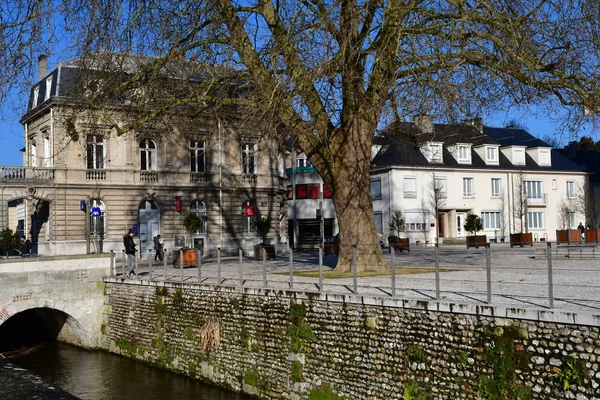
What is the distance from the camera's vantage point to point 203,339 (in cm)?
1634

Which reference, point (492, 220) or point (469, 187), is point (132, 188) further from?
point (492, 220)

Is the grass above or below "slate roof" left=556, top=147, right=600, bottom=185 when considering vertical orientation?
below

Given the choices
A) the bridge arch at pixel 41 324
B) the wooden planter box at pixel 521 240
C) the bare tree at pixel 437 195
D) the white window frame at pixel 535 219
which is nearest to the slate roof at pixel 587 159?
the white window frame at pixel 535 219

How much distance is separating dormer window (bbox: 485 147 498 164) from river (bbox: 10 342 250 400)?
4053 centimetres

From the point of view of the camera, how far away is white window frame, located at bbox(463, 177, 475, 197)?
5388 cm

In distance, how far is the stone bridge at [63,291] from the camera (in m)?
20.5

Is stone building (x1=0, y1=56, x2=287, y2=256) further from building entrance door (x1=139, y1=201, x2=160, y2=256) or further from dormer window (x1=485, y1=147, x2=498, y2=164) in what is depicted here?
dormer window (x1=485, y1=147, x2=498, y2=164)

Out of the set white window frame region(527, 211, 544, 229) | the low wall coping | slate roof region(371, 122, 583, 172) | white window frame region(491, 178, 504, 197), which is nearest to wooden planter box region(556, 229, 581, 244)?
slate roof region(371, 122, 583, 172)

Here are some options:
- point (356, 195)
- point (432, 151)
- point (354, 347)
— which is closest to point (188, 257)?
point (432, 151)

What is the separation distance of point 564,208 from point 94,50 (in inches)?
1896

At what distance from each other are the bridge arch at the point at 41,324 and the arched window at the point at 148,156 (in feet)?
43.1

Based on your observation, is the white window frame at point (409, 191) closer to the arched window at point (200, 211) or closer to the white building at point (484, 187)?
the white building at point (484, 187)

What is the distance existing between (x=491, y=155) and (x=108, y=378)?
143 ft

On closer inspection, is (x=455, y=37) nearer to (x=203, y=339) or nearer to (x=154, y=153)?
(x=203, y=339)
